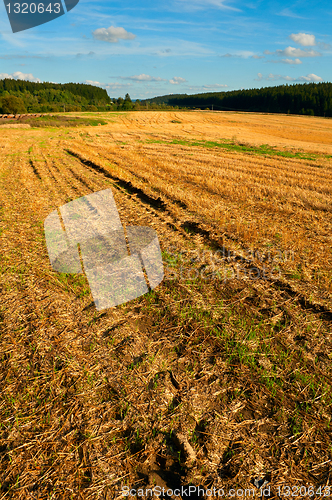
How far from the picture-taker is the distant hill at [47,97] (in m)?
77.6

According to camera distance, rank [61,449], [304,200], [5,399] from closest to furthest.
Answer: [61,449] < [5,399] < [304,200]

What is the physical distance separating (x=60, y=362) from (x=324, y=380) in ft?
10.7

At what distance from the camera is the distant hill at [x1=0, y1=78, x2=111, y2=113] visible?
7756 centimetres

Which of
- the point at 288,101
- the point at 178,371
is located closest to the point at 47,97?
the point at 288,101

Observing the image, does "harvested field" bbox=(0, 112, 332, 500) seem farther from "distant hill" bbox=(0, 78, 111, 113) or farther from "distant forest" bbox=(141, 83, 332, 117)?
"distant forest" bbox=(141, 83, 332, 117)

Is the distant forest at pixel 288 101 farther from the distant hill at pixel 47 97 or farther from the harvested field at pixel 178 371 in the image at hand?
the harvested field at pixel 178 371

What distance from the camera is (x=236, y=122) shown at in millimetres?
56688

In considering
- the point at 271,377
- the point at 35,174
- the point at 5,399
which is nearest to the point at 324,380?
the point at 271,377

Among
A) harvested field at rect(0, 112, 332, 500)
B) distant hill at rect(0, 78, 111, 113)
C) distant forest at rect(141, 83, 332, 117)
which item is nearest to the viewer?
harvested field at rect(0, 112, 332, 500)

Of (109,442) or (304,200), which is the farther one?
(304,200)

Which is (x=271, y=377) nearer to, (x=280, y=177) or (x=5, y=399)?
(x=5, y=399)

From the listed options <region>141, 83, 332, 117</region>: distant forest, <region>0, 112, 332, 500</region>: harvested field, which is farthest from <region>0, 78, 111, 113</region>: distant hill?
<region>0, 112, 332, 500</region>: harvested field

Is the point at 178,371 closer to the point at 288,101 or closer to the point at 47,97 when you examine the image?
the point at 288,101

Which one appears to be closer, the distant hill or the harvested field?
the harvested field
